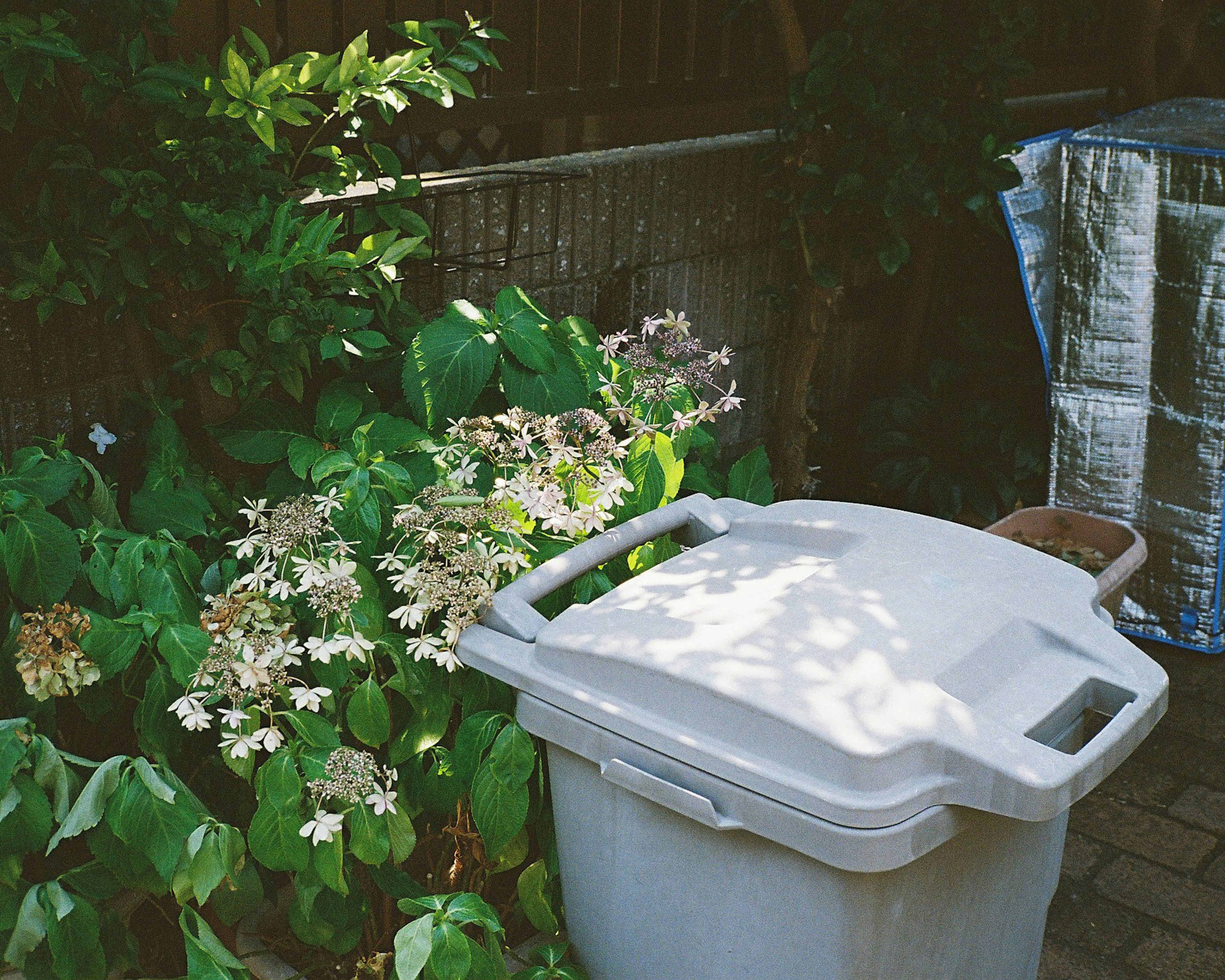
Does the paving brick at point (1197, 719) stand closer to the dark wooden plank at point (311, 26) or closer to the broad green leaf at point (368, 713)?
the broad green leaf at point (368, 713)

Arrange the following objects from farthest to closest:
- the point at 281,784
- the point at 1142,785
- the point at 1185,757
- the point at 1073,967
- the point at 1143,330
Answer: the point at 1143,330, the point at 1185,757, the point at 1142,785, the point at 1073,967, the point at 281,784

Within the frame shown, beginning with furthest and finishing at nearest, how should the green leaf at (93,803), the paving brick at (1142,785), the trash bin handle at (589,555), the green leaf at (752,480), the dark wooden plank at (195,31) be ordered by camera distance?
the paving brick at (1142,785) < the green leaf at (752,480) < the dark wooden plank at (195,31) < the trash bin handle at (589,555) < the green leaf at (93,803)

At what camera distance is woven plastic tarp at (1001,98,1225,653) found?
4.14m

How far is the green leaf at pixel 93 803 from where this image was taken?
1901 mm

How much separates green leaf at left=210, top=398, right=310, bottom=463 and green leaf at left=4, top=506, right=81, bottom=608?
487 millimetres

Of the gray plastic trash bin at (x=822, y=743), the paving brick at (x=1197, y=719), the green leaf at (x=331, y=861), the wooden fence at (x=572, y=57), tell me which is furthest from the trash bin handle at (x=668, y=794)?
the paving brick at (x=1197, y=719)

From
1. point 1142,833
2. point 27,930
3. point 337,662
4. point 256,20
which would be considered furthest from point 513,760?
point 1142,833

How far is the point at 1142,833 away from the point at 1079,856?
25cm

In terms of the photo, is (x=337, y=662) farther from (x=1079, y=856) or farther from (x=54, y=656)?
(x=1079, y=856)

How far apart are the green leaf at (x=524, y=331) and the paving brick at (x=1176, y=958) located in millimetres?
2046

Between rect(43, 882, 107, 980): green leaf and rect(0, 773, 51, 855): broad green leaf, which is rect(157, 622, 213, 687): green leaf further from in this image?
rect(43, 882, 107, 980): green leaf

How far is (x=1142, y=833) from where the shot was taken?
3584mm

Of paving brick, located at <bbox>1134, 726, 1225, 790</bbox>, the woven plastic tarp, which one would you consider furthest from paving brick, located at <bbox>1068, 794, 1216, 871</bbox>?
the woven plastic tarp

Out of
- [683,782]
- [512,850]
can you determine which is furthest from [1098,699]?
[512,850]
